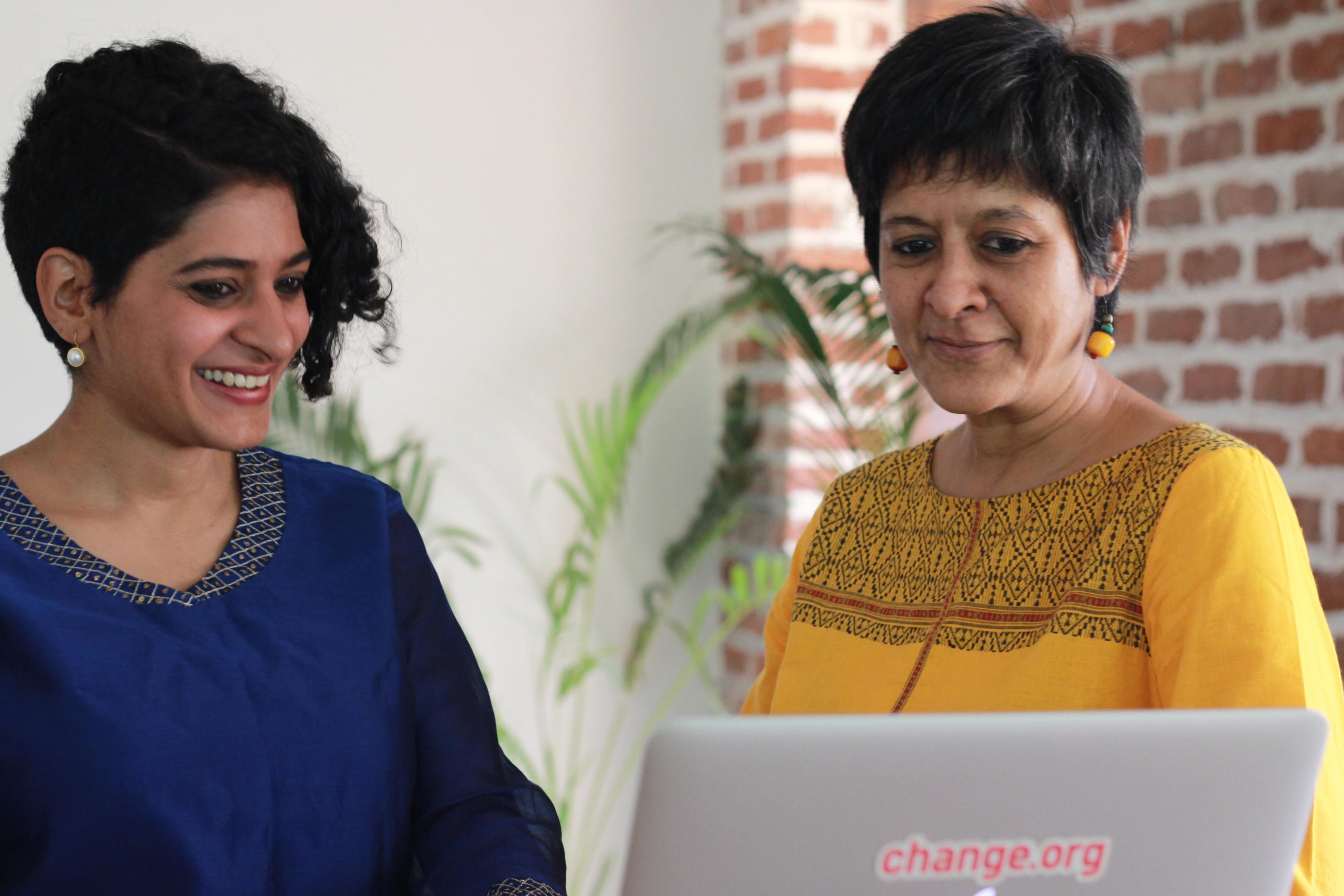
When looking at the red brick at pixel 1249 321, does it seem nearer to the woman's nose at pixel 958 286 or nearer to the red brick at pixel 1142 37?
the red brick at pixel 1142 37

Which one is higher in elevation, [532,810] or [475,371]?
[475,371]

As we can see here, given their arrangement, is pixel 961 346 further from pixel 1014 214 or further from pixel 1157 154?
pixel 1157 154

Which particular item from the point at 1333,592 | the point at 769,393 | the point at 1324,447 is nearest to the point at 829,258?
the point at 769,393

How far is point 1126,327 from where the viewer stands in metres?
2.43

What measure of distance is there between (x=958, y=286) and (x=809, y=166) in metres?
1.79

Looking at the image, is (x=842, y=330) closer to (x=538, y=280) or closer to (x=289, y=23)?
(x=538, y=280)

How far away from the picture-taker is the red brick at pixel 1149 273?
2342mm

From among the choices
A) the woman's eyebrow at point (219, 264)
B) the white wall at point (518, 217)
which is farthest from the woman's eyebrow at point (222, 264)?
the white wall at point (518, 217)

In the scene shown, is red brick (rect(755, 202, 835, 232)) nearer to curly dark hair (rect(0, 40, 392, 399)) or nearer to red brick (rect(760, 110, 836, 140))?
red brick (rect(760, 110, 836, 140))

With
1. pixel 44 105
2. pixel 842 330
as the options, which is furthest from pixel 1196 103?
pixel 44 105

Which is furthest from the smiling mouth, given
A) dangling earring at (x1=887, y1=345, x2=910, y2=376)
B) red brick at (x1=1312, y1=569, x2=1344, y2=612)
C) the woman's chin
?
red brick at (x1=1312, y1=569, x2=1344, y2=612)

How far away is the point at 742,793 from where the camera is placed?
75 centimetres

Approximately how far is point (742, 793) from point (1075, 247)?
0.86 meters

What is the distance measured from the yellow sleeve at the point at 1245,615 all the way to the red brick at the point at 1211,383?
1.05 meters
